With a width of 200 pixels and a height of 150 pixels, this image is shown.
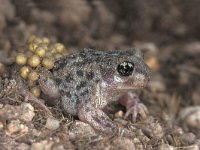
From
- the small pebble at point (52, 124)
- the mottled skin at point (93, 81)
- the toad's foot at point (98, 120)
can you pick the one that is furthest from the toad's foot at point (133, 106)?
the small pebble at point (52, 124)

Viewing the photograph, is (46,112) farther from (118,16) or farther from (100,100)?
(118,16)

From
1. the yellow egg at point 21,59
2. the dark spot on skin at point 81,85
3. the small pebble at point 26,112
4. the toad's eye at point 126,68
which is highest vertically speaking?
the yellow egg at point 21,59

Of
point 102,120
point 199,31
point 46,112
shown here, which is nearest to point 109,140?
point 102,120

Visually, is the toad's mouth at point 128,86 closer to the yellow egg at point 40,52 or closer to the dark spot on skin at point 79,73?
the dark spot on skin at point 79,73

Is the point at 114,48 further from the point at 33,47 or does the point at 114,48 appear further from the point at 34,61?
the point at 34,61

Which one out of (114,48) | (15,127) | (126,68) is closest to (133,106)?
(126,68)

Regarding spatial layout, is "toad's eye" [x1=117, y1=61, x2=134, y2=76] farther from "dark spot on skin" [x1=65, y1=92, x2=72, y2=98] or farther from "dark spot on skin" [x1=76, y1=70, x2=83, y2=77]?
"dark spot on skin" [x1=65, y1=92, x2=72, y2=98]

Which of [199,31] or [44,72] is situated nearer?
[44,72]
